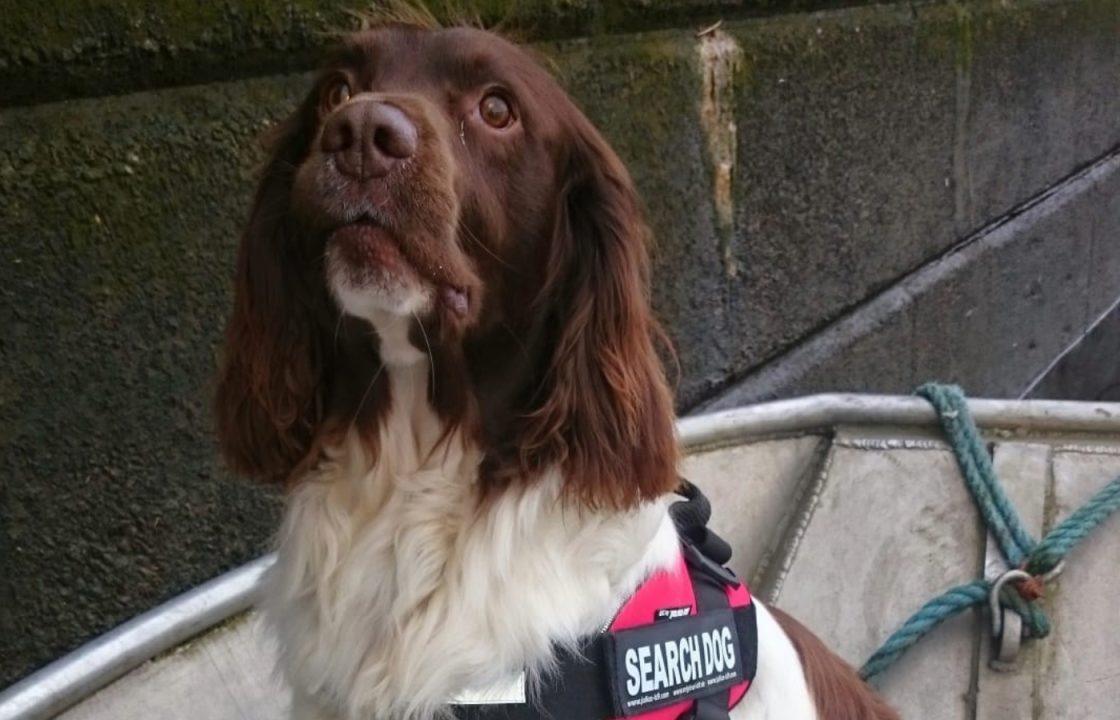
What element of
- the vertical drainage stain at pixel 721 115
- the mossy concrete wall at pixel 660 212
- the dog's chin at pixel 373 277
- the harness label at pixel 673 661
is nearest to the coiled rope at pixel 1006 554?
the harness label at pixel 673 661

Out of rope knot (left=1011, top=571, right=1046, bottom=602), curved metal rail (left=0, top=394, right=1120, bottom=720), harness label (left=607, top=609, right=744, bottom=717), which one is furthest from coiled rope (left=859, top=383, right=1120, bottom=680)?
harness label (left=607, top=609, right=744, bottom=717)

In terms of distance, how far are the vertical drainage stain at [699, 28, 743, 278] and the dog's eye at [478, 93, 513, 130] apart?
6.33ft

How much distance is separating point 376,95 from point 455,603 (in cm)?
65

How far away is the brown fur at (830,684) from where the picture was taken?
1.95 meters

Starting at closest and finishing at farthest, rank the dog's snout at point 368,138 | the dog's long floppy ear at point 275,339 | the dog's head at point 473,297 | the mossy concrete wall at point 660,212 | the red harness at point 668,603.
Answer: the dog's snout at point 368,138, the dog's head at point 473,297, the red harness at point 668,603, the dog's long floppy ear at point 275,339, the mossy concrete wall at point 660,212

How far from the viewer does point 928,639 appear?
246 cm

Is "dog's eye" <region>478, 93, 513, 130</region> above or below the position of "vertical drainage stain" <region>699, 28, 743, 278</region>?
above

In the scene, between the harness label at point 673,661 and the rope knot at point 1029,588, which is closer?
the harness label at point 673,661

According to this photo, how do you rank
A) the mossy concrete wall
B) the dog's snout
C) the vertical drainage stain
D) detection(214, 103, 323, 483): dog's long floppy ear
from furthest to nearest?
the vertical drainage stain
the mossy concrete wall
detection(214, 103, 323, 483): dog's long floppy ear
the dog's snout

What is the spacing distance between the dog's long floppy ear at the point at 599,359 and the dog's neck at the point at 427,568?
5 cm

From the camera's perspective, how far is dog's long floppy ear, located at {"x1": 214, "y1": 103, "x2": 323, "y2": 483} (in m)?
1.83

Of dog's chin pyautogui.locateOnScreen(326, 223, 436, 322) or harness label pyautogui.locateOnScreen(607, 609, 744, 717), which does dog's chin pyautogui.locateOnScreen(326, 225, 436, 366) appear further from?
harness label pyautogui.locateOnScreen(607, 609, 744, 717)

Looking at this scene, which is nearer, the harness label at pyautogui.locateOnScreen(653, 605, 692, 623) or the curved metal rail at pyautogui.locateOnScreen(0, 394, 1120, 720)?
the harness label at pyautogui.locateOnScreen(653, 605, 692, 623)

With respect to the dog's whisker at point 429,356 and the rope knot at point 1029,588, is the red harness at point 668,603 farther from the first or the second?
the rope knot at point 1029,588
